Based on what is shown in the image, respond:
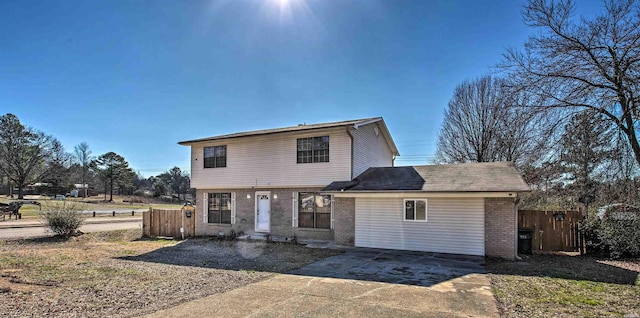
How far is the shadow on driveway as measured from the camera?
357 inches

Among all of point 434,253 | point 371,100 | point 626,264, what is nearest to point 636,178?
point 626,264

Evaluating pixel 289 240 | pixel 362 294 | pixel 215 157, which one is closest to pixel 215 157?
pixel 215 157

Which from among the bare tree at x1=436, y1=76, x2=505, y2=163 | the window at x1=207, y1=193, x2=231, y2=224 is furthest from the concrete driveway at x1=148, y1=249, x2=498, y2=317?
the bare tree at x1=436, y1=76, x2=505, y2=163

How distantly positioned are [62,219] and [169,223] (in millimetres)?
4685

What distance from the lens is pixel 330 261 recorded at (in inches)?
431

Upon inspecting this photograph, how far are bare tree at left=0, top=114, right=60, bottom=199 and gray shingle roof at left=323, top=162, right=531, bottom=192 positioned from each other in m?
48.8

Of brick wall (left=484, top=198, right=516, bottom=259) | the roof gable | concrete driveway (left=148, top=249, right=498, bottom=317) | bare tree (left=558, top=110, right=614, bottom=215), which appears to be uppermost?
the roof gable

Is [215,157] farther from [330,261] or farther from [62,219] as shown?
[330,261]

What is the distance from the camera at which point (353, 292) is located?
731cm

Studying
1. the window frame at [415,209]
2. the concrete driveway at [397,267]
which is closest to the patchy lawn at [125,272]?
the concrete driveway at [397,267]

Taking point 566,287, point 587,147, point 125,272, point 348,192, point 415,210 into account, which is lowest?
point 125,272

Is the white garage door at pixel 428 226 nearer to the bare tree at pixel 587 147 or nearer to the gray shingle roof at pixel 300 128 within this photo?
the bare tree at pixel 587 147

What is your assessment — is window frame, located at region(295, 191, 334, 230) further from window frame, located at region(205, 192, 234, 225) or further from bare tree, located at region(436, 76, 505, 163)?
bare tree, located at region(436, 76, 505, 163)

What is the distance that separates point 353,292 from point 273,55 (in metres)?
10.1
